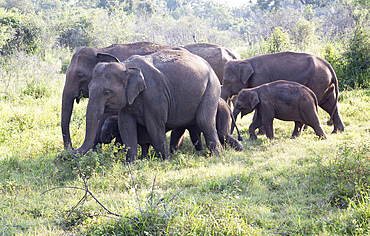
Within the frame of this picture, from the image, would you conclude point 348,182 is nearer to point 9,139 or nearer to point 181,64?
point 181,64

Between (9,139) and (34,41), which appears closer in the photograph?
(9,139)

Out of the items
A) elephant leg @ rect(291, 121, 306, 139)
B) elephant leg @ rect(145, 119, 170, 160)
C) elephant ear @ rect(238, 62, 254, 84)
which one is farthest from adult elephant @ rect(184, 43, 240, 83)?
elephant leg @ rect(145, 119, 170, 160)

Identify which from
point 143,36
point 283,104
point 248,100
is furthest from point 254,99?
point 143,36

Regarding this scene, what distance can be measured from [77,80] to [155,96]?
187 centimetres

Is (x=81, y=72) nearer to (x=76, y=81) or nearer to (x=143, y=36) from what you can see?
(x=76, y=81)

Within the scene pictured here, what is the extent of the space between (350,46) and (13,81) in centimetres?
1111

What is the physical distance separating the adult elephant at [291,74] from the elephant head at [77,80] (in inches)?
139

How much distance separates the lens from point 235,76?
30.8ft

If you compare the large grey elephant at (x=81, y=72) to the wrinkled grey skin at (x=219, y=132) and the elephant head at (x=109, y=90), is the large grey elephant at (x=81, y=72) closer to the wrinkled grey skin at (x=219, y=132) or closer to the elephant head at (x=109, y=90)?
the elephant head at (x=109, y=90)

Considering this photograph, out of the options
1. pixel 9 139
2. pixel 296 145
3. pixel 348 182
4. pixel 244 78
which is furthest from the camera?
pixel 244 78

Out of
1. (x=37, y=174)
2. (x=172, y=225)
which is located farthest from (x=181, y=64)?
(x=172, y=225)

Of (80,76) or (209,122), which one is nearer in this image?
(209,122)

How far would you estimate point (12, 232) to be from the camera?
3.92m

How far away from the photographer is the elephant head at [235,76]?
920cm
